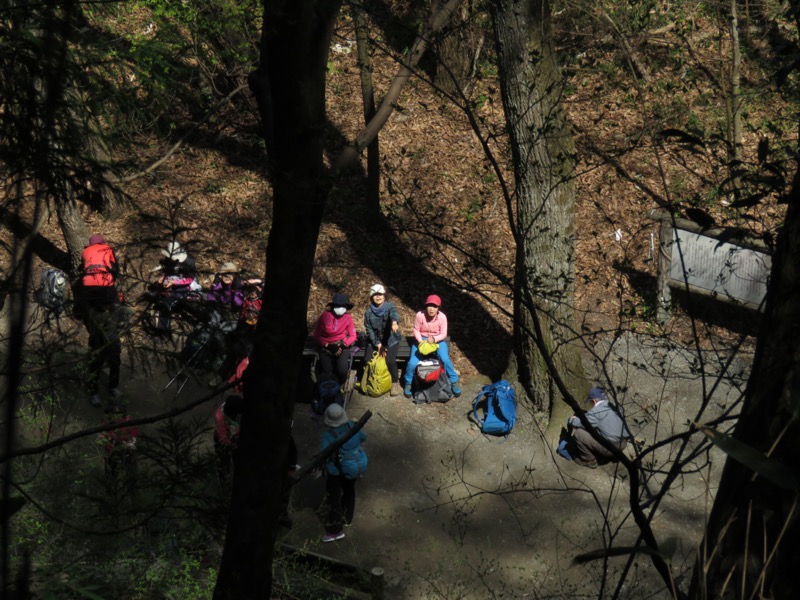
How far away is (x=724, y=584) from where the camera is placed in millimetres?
2189

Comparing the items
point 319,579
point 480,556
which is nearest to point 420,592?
point 480,556

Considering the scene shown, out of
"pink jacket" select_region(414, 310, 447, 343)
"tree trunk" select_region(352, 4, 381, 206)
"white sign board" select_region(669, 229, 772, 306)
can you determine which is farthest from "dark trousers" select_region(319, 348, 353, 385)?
"white sign board" select_region(669, 229, 772, 306)

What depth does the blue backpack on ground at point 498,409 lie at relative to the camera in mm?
10617

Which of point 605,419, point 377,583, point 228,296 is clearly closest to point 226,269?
point 377,583

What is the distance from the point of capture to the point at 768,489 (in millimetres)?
2150

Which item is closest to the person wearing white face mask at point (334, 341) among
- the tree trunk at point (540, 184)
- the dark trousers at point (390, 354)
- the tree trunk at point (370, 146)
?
the dark trousers at point (390, 354)

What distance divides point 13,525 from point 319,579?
2.47 metres

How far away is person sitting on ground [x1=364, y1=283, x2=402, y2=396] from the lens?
1137 centimetres

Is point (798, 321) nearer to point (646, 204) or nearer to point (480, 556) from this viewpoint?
point (480, 556)

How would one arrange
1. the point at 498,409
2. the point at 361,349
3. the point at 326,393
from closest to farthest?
the point at 326,393 < the point at 498,409 < the point at 361,349

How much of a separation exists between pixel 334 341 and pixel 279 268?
696cm

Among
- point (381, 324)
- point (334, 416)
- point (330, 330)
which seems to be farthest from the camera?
point (381, 324)

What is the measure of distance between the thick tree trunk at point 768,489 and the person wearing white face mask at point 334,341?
8.82 m

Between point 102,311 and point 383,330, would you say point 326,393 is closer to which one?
point 383,330
